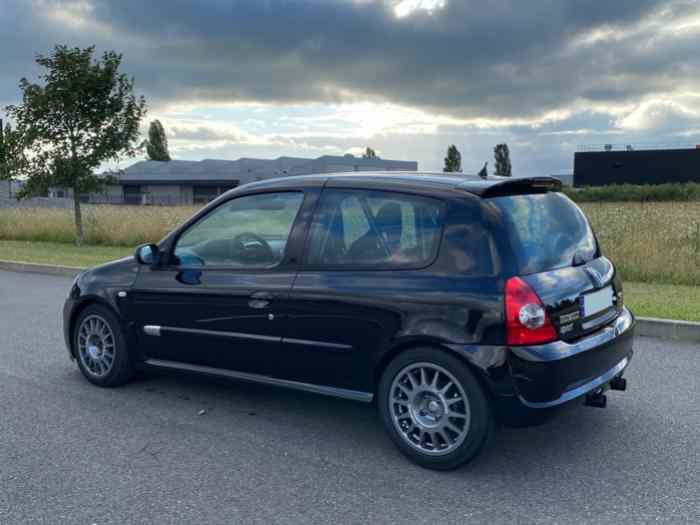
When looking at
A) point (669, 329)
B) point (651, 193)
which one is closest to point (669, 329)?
point (669, 329)

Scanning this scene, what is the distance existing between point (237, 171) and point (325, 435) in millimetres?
71717

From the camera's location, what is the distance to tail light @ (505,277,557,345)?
3.73m

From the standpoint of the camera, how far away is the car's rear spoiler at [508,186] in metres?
4.11

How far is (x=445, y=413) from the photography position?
393cm

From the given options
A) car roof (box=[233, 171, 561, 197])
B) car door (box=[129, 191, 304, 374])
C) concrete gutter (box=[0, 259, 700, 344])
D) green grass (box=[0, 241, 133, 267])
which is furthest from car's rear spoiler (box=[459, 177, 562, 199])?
green grass (box=[0, 241, 133, 267])

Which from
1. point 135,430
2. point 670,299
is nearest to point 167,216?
point 670,299

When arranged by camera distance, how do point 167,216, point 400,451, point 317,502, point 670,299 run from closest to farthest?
point 317,502, point 400,451, point 670,299, point 167,216

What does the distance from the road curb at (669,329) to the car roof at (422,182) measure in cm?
345

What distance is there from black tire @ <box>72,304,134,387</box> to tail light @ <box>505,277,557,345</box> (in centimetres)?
315

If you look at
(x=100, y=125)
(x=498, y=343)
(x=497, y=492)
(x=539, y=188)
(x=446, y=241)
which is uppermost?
(x=100, y=125)

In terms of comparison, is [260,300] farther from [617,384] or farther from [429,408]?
[617,384]

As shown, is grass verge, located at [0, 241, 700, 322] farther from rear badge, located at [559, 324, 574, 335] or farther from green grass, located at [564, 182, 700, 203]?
green grass, located at [564, 182, 700, 203]

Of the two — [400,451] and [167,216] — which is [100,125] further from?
[400,451]

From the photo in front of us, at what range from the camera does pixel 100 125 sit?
19312mm
